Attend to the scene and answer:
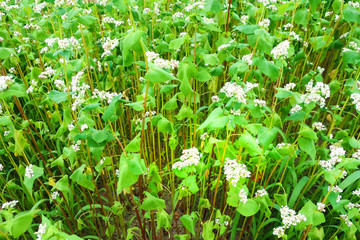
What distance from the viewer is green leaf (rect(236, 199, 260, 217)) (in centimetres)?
171

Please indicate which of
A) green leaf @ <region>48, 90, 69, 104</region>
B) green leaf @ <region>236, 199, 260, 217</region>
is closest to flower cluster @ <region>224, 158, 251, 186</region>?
green leaf @ <region>236, 199, 260, 217</region>

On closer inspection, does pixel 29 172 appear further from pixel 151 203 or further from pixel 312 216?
pixel 312 216

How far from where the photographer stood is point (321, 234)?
6.49 ft

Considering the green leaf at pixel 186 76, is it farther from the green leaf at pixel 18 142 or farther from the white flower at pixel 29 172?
the green leaf at pixel 18 142

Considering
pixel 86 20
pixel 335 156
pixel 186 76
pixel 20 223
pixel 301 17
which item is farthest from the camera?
pixel 301 17

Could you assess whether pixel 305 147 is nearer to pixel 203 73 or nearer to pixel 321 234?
pixel 321 234

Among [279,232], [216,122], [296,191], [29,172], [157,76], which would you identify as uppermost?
[157,76]

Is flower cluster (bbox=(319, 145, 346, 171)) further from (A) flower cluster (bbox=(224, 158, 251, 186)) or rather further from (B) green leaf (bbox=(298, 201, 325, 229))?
(A) flower cluster (bbox=(224, 158, 251, 186))

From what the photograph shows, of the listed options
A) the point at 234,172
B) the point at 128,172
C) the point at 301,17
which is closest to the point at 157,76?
the point at 128,172

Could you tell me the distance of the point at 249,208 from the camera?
174cm

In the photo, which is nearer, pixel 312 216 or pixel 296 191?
pixel 312 216

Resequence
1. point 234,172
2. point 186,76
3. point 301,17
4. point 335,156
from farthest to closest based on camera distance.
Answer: point 301,17, point 186,76, point 335,156, point 234,172

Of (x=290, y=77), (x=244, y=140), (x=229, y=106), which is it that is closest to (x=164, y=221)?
(x=244, y=140)

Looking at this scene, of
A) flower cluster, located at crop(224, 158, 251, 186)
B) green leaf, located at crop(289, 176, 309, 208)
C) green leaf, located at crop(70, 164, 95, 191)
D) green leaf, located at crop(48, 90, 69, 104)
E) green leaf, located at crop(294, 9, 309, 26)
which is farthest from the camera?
green leaf, located at crop(294, 9, 309, 26)
